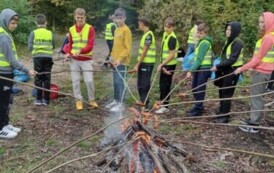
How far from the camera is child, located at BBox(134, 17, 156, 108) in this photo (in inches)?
261

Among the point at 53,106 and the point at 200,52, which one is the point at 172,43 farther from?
the point at 53,106

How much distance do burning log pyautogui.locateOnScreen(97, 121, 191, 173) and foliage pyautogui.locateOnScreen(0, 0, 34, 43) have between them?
30.6 ft

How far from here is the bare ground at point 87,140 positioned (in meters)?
4.89

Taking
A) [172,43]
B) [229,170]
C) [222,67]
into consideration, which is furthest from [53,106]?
[229,170]

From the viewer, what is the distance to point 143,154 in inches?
→ 142

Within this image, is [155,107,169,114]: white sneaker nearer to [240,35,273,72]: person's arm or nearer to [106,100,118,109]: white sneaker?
[106,100,118,109]: white sneaker

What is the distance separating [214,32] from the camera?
11086 mm

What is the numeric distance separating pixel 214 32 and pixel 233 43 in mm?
5193

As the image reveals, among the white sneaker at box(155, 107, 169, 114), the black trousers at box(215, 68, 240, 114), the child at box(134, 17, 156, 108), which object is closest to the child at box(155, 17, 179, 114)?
the white sneaker at box(155, 107, 169, 114)

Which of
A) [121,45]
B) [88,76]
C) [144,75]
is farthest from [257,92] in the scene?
[88,76]

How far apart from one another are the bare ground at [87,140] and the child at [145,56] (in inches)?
27.1

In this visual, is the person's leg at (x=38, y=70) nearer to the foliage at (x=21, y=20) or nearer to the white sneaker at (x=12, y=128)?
the white sneaker at (x=12, y=128)

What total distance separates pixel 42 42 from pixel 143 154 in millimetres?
3905

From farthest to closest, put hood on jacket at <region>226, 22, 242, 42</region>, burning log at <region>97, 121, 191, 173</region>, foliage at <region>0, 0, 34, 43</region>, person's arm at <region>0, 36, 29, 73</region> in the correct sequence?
1. foliage at <region>0, 0, 34, 43</region>
2. hood on jacket at <region>226, 22, 242, 42</region>
3. person's arm at <region>0, 36, 29, 73</region>
4. burning log at <region>97, 121, 191, 173</region>
